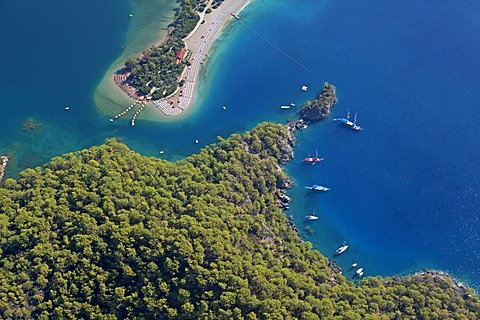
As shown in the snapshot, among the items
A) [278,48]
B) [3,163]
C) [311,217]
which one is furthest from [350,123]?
[3,163]

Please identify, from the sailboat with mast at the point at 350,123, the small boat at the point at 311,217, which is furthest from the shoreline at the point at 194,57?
the small boat at the point at 311,217

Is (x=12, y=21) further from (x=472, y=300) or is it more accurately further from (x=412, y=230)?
(x=472, y=300)

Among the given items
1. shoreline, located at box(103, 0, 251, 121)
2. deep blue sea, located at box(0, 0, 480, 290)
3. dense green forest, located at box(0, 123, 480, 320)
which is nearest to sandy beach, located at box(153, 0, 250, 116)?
shoreline, located at box(103, 0, 251, 121)

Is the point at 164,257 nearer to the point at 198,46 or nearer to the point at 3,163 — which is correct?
the point at 3,163

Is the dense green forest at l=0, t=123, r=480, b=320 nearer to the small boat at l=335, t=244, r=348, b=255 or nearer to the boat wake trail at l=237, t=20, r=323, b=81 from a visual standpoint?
the small boat at l=335, t=244, r=348, b=255

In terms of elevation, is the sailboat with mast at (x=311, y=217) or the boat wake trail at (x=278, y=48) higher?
the boat wake trail at (x=278, y=48)

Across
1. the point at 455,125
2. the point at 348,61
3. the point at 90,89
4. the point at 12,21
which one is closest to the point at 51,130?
the point at 90,89

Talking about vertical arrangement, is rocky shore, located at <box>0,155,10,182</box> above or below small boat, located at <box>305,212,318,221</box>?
above

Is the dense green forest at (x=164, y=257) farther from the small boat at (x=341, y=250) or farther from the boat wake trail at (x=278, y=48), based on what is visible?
the boat wake trail at (x=278, y=48)
